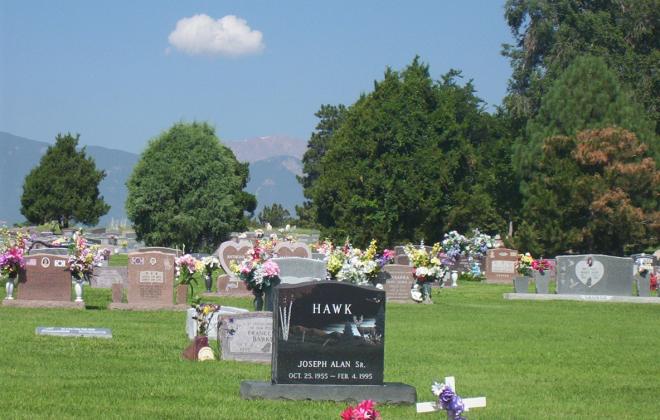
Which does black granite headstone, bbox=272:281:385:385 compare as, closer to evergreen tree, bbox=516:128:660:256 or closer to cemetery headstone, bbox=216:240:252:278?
cemetery headstone, bbox=216:240:252:278

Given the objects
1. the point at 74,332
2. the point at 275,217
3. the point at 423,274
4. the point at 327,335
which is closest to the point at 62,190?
the point at 275,217

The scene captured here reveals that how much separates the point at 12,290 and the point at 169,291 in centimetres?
357

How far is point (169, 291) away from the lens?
97.6 ft

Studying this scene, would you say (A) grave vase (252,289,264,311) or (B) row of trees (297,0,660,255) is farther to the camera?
(B) row of trees (297,0,660,255)

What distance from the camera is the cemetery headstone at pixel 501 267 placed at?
50500 mm

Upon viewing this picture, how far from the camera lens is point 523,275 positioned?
134ft

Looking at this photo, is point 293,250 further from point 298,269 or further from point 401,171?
point 401,171

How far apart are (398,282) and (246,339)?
17.4 m

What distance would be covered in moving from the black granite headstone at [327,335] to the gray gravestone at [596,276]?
83.1ft

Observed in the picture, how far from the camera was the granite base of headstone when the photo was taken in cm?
1384

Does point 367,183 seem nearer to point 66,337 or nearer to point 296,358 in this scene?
point 66,337

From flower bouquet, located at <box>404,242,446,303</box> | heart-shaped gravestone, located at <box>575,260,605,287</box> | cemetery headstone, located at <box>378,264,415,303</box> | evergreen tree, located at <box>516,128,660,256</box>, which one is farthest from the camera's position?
evergreen tree, located at <box>516,128,660,256</box>

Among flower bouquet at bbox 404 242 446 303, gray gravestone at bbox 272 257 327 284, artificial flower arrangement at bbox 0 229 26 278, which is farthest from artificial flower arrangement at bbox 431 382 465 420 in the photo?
flower bouquet at bbox 404 242 446 303

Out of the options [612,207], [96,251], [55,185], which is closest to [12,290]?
[96,251]
